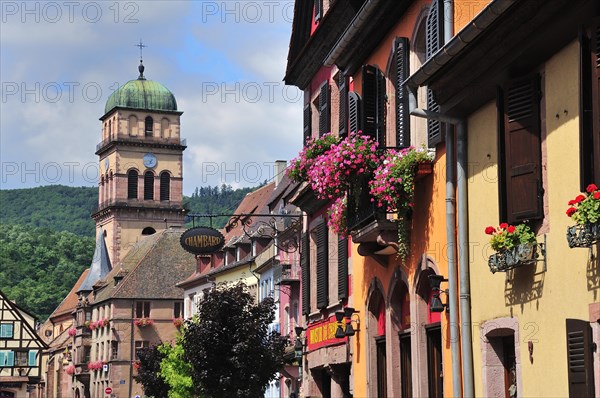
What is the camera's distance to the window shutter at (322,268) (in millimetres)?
25359

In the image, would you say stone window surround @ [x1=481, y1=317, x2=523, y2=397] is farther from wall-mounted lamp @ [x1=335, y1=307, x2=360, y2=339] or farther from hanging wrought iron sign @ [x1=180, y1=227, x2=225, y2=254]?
hanging wrought iron sign @ [x1=180, y1=227, x2=225, y2=254]

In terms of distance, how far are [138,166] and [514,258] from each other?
124367 mm

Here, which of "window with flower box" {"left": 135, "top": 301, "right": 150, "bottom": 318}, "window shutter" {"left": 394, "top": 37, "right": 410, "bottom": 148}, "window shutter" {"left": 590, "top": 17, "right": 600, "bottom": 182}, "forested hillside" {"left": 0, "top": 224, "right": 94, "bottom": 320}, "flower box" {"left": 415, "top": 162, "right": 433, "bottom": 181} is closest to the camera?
"window shutter" {"left": 590, "top": 17, "right": 600, "bottom": 182}

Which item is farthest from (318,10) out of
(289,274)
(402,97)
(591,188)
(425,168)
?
(289,274)

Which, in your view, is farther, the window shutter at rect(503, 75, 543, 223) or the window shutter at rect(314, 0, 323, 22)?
the window shutter at rect(314, 0, 323, 22)

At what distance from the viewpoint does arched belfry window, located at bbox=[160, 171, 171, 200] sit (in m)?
135

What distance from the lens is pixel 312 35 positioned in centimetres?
2536

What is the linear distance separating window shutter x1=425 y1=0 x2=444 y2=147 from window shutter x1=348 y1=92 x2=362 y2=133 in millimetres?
3269

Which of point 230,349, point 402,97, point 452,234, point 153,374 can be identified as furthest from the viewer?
point 153,374

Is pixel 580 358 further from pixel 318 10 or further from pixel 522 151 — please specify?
pixel 318 10

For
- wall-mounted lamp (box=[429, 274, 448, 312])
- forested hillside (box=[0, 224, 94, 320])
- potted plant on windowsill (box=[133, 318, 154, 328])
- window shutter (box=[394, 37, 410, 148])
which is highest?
forested hillside (box=[0, 224, 94, 320])

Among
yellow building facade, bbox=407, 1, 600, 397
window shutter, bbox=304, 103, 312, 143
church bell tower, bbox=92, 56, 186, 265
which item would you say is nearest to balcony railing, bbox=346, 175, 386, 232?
yellow building facade, bbox=407, 1, 600, 397

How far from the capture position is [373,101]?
2041cm

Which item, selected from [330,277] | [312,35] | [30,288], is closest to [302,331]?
[330,277]
